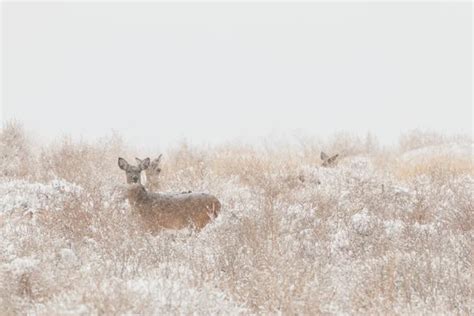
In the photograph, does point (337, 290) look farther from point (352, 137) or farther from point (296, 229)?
point (352, 137)

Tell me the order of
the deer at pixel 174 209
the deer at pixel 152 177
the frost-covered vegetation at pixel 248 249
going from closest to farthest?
the frost-covered vegetation at pixel 248 249 < the deer at pixel 174 209 < the deer at pixel 152 177

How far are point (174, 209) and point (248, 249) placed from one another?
5.43 ft

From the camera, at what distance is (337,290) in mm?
5859

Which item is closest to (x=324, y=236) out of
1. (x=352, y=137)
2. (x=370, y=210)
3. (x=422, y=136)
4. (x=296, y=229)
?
(x=296, y=229)

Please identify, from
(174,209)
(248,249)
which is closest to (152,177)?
(174,209)

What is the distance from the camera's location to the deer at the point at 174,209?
8094 millimetres

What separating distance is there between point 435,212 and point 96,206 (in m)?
4.54

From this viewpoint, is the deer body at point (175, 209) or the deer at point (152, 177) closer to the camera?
the deer body at point (175, 209)

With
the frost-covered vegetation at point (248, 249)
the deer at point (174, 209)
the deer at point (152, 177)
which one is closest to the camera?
the frost-covered vegetation at point (248, 249)

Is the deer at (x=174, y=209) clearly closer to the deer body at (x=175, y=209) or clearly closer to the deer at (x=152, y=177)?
the deer body at (x=175, y=209)

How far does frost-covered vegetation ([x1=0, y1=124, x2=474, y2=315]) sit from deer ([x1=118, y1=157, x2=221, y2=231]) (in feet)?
0.64

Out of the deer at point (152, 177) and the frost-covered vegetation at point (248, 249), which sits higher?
the deer at point (152, 177)

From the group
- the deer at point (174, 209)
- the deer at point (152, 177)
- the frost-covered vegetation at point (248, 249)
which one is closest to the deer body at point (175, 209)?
the deer at point (174, 209)

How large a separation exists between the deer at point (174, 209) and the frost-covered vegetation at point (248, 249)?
0.20m
